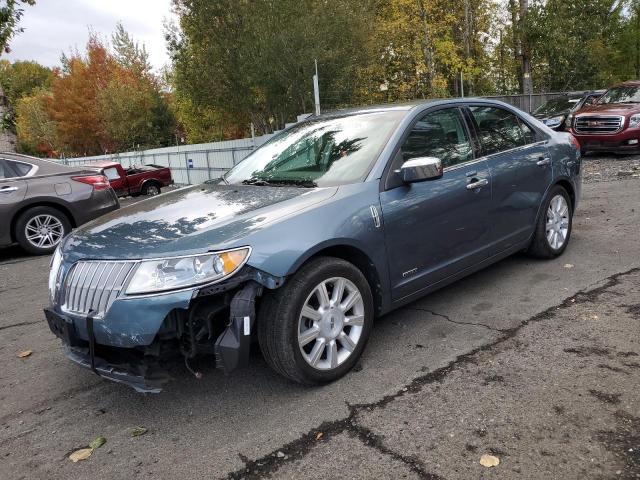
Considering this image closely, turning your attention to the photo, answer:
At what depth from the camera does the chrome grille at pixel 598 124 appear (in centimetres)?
1181

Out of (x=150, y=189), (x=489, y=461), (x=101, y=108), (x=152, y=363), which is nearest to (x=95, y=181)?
(x=152, y=363)

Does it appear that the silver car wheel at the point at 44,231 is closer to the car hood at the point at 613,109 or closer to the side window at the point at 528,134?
the side window at the point at 528,134

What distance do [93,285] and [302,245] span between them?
1160 mm

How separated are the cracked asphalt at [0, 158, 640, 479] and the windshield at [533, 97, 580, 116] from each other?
12345 mm

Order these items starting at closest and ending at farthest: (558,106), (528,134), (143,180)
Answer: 1. (528,134)
2. (558,106)
3. (143,180)

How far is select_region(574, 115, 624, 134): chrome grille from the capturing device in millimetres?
11812

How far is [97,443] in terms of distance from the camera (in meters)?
2.79

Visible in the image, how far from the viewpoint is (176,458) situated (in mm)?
2605

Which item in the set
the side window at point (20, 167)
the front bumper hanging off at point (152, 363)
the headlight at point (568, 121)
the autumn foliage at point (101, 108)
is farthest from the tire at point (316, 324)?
the autumn foliage at point (101, 108)

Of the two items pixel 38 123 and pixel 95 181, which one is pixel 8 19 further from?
pixel 38 123

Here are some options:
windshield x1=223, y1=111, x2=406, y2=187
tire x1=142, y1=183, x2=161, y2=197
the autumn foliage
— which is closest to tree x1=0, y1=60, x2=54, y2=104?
the autumn foliage

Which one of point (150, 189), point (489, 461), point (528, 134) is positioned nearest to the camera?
point (489, 461)

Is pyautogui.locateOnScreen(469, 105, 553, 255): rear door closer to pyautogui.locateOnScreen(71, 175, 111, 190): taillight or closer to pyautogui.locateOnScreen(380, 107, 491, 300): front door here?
pyautogui.locateOnScreen(380, 107, 491, 300): front door

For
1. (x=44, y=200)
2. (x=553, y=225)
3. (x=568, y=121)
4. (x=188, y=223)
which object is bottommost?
(x=553, y=225)
